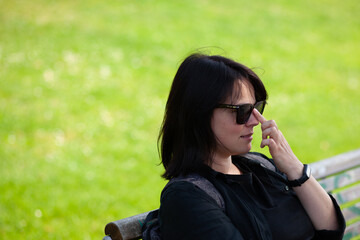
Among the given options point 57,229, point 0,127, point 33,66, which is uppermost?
point 33,66

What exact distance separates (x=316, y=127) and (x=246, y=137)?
18.6 feet

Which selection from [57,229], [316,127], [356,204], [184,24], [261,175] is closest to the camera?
[261,175]

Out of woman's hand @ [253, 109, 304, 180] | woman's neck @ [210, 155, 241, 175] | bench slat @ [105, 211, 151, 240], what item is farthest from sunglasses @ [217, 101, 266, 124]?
bench slat @ [105, 211, 151, 240]

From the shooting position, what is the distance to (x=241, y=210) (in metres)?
2.20

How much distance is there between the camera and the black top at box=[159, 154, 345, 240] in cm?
201

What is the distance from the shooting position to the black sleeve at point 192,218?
1.99 meters

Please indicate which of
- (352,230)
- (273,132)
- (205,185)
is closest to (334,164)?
(352,230)

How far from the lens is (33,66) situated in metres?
8.49

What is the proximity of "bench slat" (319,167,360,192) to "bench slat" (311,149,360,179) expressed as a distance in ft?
0.11

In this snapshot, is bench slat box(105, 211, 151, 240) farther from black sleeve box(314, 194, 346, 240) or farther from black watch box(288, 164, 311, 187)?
black sleeve box(314, 194, 346, 240)

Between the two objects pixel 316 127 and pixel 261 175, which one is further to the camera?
pixel 316 127

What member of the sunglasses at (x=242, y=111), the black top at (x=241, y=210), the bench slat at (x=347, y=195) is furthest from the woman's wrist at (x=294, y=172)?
the bench slat at (x=347, y=195)

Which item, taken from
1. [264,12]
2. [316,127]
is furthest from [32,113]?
[264,12]

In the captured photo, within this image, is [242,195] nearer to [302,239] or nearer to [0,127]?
[302,239]
